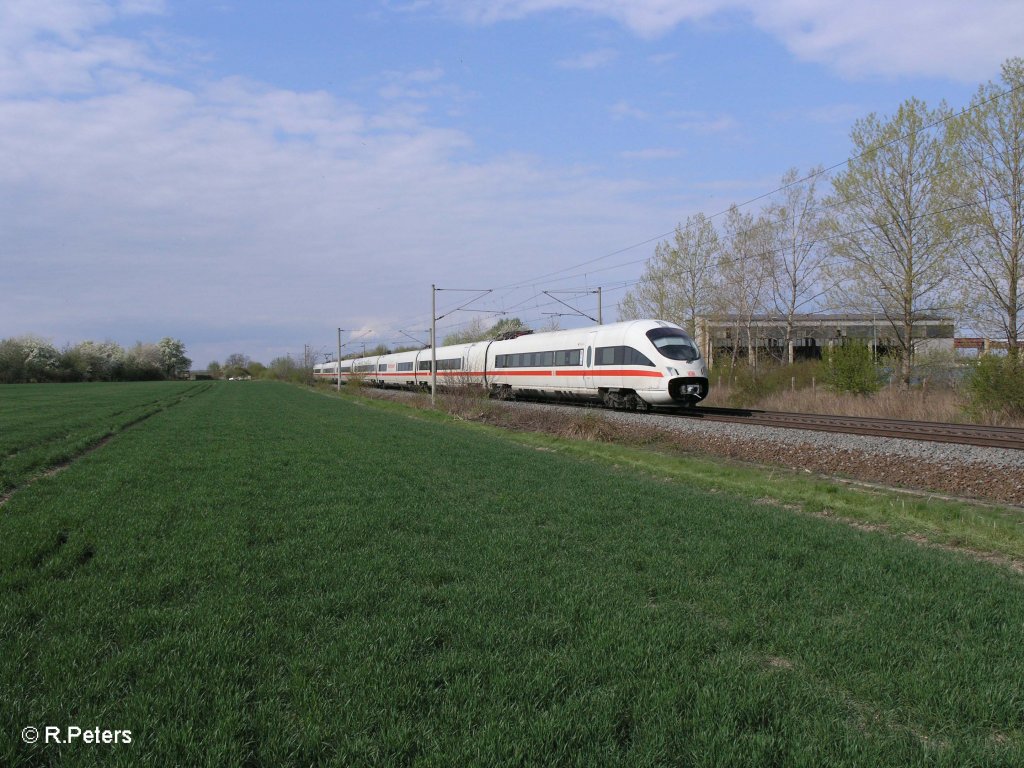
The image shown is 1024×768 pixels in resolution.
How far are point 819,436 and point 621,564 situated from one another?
1135 cm

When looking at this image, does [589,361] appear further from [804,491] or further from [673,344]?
[804,491]

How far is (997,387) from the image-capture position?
60.4ft

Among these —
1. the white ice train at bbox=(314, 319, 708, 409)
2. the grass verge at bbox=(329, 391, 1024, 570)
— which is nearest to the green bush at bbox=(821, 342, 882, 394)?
the white ice train at bbox=(314, 319, 708, 409)

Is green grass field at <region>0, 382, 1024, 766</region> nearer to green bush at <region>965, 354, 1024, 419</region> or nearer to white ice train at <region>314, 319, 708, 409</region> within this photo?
green bush at <region>965, 354, 1024, 419</region>

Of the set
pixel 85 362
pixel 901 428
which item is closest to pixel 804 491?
pixel 901 428

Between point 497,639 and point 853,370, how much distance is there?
25.8 meters

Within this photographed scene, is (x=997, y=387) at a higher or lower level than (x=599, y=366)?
lower

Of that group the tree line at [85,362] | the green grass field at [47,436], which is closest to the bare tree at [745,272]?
the green grass field at [47,436]

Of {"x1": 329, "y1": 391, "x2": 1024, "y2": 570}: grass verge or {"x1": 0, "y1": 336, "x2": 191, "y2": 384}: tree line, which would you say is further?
{"x1": 0, "y1": 336, "x2": 191, "y2": 384}: tree line

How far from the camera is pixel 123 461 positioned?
1402 cm

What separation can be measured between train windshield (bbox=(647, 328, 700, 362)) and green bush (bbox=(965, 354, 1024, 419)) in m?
8.30

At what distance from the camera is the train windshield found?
78.1ft

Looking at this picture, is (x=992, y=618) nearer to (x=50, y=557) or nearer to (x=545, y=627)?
(x=545, y=627)

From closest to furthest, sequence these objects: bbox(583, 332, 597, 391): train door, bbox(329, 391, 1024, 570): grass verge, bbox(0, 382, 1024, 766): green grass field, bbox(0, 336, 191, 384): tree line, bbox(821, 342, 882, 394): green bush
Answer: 1. bbox(0, 382, 1024, 766): green grass field
2. bbox(329, 391, 1024, 570): grass verge
3. bbox(821, 342, 882, 394): green bush
4. bbox(583, 332, 597, 391): train door
5. bbox(0, 336, 191, 384): tree line
